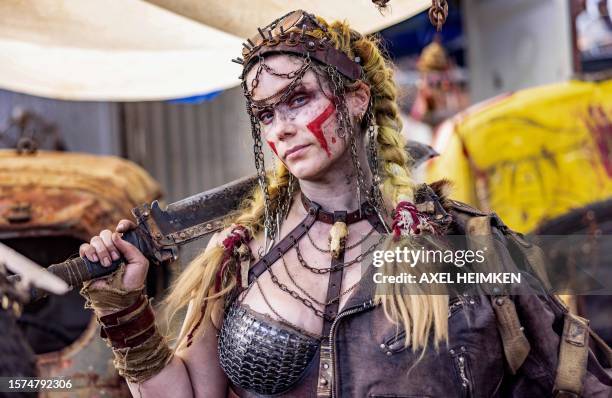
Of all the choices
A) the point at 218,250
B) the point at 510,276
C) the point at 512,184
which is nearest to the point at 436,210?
the point at 510,276

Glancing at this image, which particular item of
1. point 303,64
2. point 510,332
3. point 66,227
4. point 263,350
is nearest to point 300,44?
point 303,64

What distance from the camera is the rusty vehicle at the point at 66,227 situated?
3.76m

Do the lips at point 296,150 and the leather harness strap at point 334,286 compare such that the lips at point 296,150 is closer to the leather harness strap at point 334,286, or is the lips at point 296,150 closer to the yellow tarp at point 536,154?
the leather harness strap at point 334,286

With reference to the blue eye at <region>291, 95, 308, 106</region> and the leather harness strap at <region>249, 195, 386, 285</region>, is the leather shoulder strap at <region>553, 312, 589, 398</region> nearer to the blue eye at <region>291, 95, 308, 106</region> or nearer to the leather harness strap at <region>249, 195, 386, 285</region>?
the leather harness strap at <region>249, 195, 386, 285</region>

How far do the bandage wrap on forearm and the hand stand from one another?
2 cm

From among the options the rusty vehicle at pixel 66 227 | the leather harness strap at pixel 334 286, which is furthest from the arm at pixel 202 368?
the rusty vehicle at pixel 66 227

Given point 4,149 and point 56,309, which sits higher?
point 4,149

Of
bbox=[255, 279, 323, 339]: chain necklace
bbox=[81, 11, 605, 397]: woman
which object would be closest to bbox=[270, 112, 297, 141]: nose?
bbox=[81, 11, 605, 397]: woman

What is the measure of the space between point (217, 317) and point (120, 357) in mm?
285

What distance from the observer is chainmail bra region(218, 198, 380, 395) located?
2.38 metres

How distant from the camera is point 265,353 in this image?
7.86ft

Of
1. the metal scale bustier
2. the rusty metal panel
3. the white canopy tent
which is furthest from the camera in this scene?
the rusty metal panel

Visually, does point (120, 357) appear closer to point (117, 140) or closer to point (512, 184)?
point (512, 184)

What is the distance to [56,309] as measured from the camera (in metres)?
4.12
